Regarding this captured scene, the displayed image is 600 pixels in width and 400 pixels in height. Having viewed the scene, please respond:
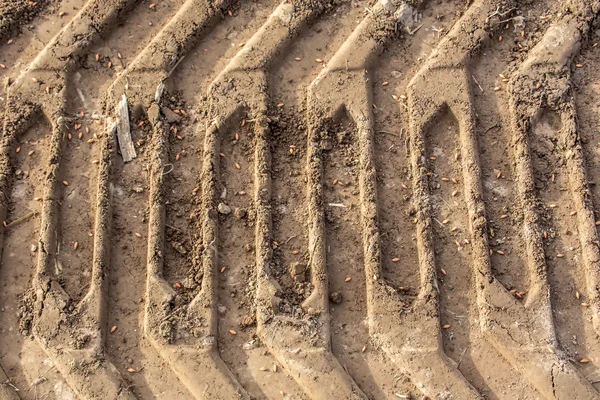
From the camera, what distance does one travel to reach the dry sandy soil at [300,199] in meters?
2.85

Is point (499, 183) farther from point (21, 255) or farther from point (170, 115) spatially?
point (21, 255)

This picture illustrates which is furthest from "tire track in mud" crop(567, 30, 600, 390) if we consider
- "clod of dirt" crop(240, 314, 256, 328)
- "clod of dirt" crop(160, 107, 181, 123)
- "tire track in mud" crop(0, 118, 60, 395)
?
"tire track in mud" crop(0, 118, 60, 395)

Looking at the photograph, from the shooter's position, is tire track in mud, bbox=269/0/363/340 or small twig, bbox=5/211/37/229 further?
small twig, bbox=5/211/37/229

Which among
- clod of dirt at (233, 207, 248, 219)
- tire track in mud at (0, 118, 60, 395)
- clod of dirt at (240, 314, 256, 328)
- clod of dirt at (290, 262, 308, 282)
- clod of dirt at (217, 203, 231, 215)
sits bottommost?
clod of dirt at (240, 314, 256, 328)

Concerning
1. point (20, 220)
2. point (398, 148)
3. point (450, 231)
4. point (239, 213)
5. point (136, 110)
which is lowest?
point (450, 231)

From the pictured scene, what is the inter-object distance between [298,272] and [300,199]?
15.4 inches

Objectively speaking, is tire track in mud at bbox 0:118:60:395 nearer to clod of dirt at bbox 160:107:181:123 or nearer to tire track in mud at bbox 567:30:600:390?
clod of dirt at bbox 160:107:181:123

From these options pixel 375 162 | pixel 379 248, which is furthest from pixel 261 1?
pixel 379 248

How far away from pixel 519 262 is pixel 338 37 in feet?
5.14

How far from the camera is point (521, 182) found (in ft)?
10.0

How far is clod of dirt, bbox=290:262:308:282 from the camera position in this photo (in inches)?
116

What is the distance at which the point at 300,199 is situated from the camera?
308 centimetres

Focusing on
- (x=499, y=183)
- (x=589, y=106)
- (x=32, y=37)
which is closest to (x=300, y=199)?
(x=499, y=183)

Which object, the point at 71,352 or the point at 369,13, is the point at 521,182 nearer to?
the point at 369,13
